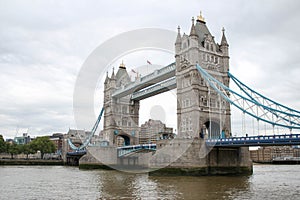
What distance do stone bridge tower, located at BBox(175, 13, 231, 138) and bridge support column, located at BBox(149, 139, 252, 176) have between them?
277 centimetres

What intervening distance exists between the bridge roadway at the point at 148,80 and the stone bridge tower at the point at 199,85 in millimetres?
3450

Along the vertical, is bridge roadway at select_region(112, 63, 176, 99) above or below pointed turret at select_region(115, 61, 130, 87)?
below

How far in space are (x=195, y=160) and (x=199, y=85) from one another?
8813mm

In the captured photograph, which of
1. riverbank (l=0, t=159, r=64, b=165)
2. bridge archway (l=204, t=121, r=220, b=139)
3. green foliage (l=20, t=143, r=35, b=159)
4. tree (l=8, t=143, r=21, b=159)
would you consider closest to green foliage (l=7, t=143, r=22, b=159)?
tree (l=8, t=143, r=21, b=159)

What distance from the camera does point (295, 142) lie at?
74.0 ft

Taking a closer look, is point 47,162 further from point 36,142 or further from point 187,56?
point 187,56

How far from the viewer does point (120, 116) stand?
52250mm

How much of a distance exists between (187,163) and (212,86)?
838 cm

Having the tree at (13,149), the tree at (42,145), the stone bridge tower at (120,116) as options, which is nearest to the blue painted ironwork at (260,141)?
the stone bridge tower at (120,116)

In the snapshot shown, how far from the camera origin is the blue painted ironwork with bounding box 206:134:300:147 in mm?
22688

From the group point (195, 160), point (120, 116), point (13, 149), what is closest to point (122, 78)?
point (120, 116)

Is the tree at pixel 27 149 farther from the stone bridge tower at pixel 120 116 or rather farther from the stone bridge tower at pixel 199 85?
the stone bridge tower at pixel 199 85

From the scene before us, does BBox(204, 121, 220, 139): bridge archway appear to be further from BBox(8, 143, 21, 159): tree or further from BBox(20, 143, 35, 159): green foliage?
BBox(8, 143, 21, 159): tree

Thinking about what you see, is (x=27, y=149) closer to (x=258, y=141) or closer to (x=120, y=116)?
(x=120, y=116)
